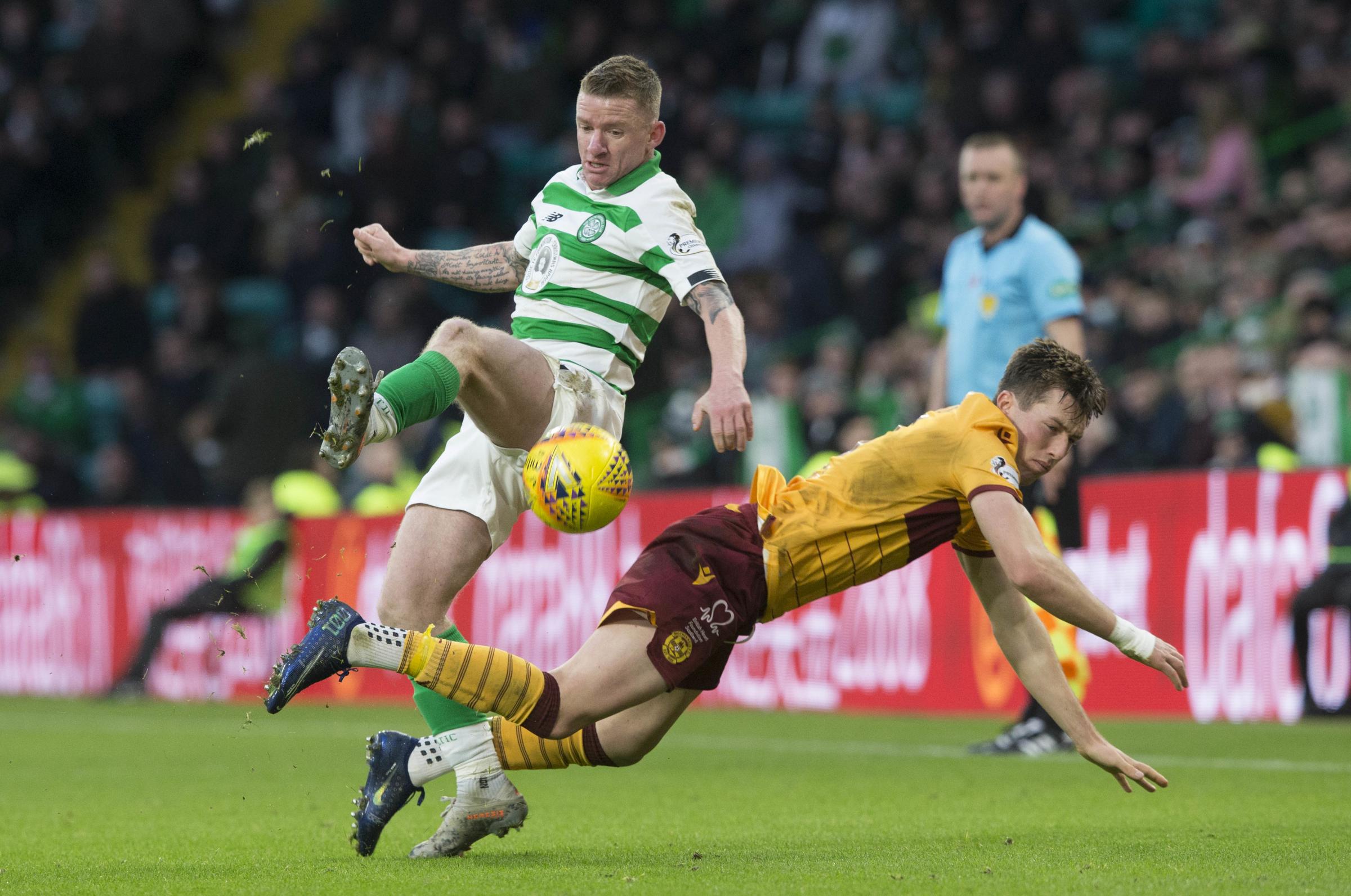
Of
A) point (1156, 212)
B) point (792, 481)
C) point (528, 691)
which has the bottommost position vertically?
point (528, 691)

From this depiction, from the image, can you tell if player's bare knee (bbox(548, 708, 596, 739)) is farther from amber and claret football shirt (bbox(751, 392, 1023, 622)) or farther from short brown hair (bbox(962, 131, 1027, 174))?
short brown hair (bbox(962, 131, 1027, 174))

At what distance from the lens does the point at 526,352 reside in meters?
4.92

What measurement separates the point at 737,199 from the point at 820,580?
35.9ft

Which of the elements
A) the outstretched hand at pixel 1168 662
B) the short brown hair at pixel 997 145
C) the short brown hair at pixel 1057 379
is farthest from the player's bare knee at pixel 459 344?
the short brown hair at pixel 997 145

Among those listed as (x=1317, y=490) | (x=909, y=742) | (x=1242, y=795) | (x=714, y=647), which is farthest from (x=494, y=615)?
(x=714, y=647)

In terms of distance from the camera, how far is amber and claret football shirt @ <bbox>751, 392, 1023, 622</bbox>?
15.4 ft

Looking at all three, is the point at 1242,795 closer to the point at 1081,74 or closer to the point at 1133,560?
the point at 1133,560

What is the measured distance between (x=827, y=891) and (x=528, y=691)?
3.18ft

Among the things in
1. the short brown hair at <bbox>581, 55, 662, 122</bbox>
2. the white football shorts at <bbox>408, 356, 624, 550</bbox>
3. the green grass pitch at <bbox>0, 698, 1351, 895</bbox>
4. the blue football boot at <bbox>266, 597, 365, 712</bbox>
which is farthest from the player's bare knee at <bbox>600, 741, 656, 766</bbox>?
the short brown hair at <bbox>581, 55, 662, 122</bbox>

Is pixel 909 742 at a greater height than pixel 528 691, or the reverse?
pixel 528 691

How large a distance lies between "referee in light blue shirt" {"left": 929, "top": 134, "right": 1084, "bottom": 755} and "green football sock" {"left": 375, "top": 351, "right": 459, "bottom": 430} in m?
3.29

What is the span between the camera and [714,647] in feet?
15.3

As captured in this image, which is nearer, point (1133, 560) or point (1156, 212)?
point (1133, 560)

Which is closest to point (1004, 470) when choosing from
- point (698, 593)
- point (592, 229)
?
point (698, 593)
